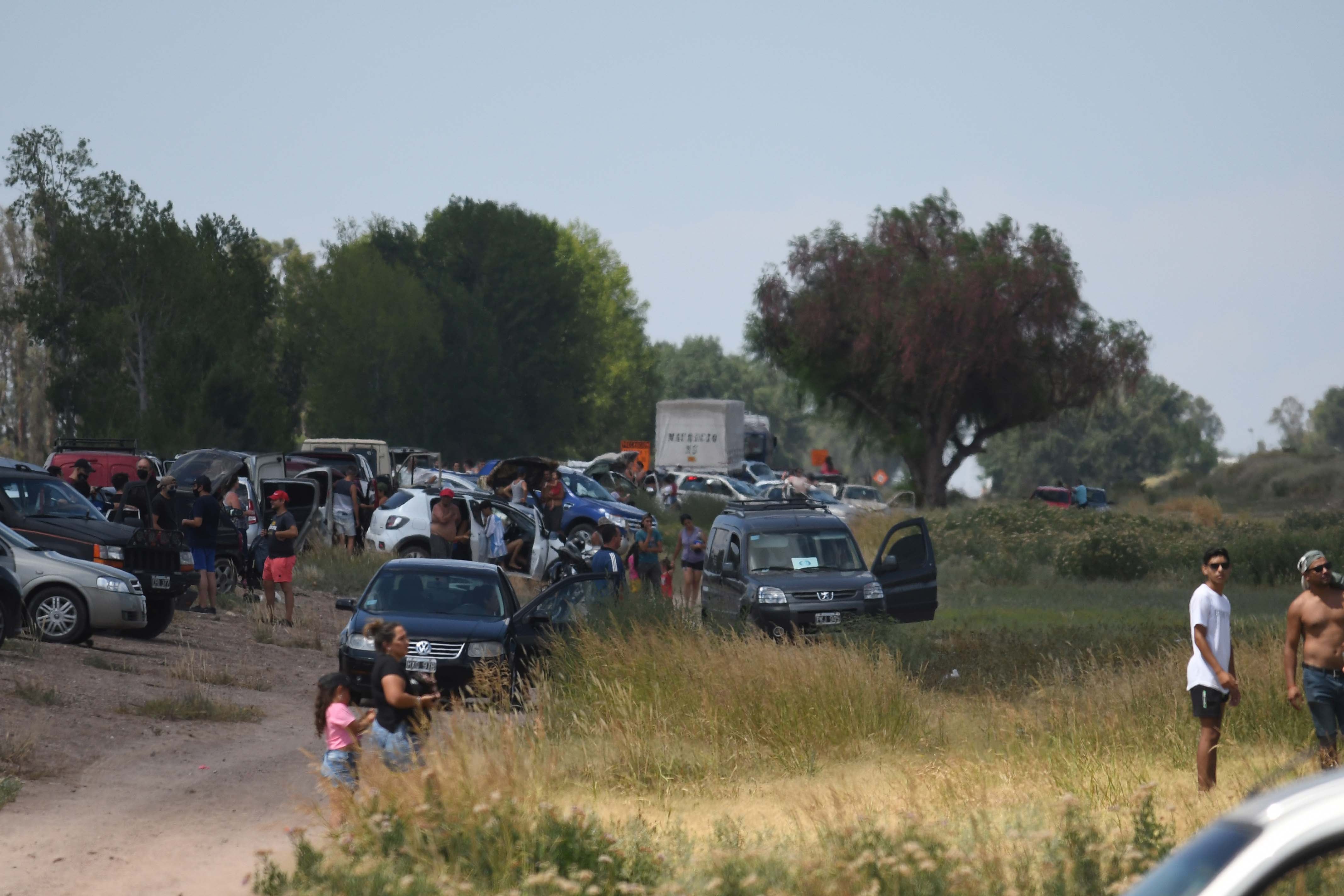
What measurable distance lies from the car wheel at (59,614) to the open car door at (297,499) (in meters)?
7.27

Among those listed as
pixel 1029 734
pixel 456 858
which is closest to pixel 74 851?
pixel 456 858

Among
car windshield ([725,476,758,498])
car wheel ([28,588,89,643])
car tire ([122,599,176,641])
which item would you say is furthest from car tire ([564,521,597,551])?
car windshield ([725,476,758,498])

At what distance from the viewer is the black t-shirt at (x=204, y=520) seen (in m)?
21.0

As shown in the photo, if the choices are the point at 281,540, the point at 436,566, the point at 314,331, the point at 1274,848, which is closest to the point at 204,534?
the point at 281,540

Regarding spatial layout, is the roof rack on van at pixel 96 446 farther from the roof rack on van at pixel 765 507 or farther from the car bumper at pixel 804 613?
the car bumper at pixel 804 613

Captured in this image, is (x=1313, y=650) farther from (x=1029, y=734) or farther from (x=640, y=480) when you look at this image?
(x=640, y=480)

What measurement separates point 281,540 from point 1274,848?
1982 cm

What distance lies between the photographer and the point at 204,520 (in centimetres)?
2097

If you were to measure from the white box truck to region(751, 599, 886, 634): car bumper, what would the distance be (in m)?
38.4

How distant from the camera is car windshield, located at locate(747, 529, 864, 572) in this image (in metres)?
20.7

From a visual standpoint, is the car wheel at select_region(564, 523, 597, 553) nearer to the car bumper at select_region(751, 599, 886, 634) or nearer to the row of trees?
the car bumper at select_region(751, 599, 886, 634)

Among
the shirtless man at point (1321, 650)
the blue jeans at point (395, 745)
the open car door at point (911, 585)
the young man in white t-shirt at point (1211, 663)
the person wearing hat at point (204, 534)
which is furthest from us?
the person wearing hat at point (204, 534)

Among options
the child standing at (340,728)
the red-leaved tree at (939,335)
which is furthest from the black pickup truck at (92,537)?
the red-leaved tree at (939,335)

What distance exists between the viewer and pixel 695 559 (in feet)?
81.0
